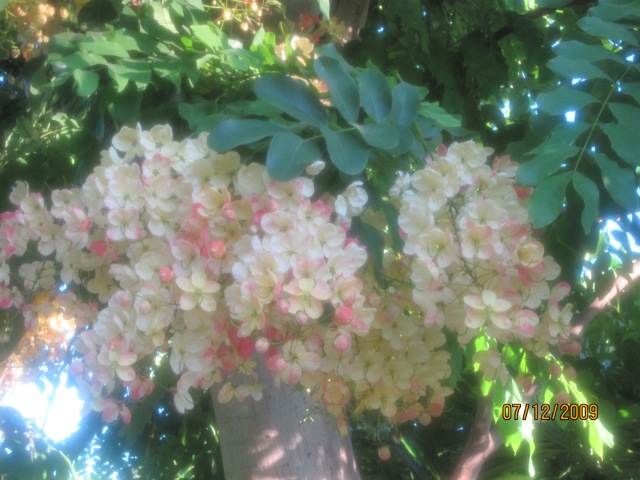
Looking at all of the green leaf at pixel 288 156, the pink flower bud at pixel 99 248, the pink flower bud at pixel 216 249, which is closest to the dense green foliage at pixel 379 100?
the green leaf at pixel 288 156

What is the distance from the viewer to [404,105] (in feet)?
3.33

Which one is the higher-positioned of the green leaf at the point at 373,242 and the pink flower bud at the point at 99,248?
the pink flower bud at the point at 99,248

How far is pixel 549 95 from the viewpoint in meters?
1.07

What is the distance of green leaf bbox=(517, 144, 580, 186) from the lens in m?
0.99

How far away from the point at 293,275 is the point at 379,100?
0.98 ft

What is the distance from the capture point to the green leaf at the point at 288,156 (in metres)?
0.91

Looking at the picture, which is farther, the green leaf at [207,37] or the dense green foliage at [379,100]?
the green leaf at [207,37]

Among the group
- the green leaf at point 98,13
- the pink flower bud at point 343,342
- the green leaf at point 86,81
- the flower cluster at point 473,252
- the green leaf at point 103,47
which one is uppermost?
the green leaf at point 98,13

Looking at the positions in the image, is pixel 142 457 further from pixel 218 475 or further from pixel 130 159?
pixel 130 159

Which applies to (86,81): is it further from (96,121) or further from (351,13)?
(351,13)

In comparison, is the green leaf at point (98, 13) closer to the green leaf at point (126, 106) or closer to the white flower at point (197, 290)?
the green leaf at point (126, 106)

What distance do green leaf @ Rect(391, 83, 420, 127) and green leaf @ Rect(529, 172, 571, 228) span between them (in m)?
0.19

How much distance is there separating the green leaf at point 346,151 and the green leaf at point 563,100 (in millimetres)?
283

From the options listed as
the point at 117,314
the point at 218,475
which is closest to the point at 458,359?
the point at 117,314
